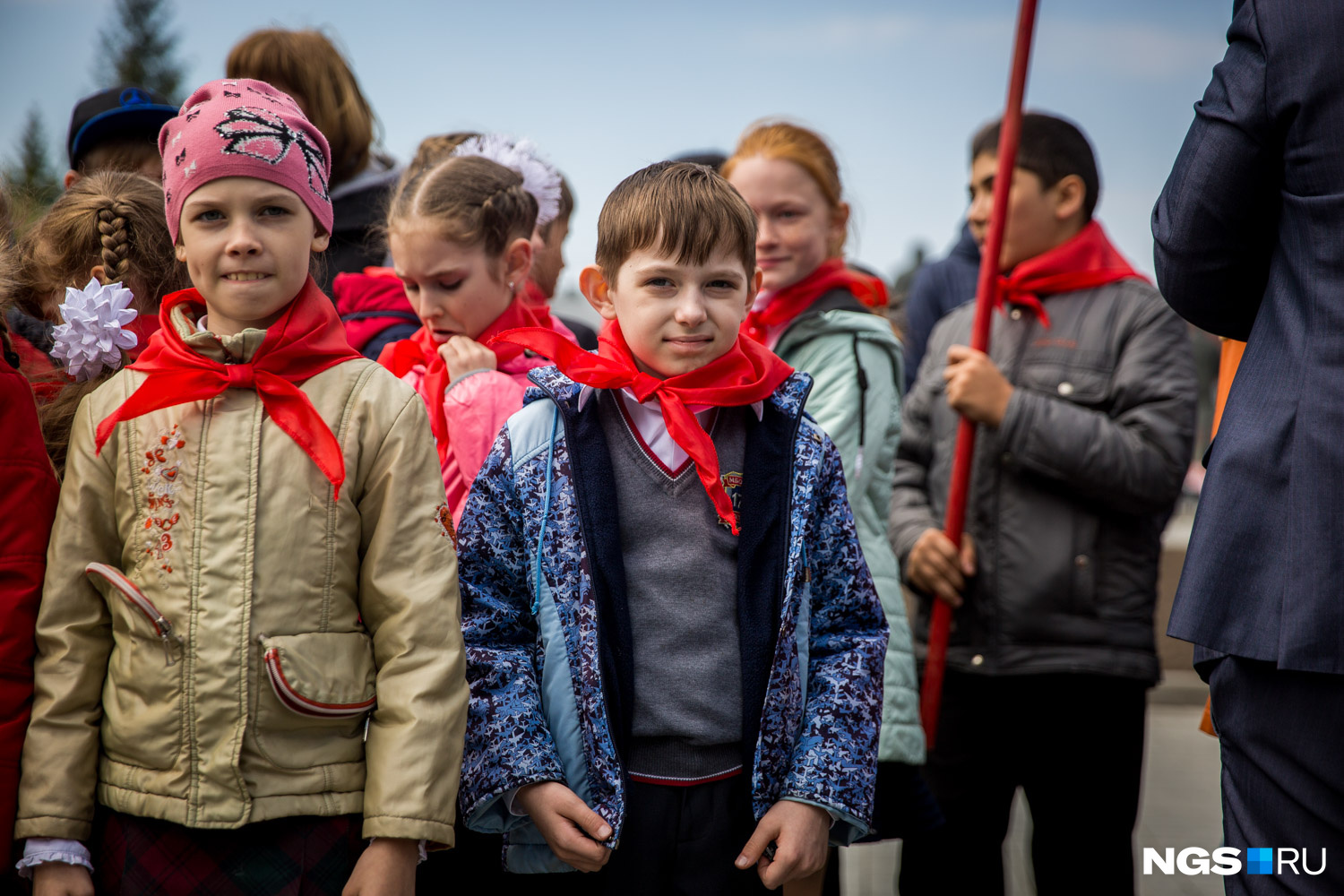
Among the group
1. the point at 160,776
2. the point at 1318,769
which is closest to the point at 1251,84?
the point at 1318,769

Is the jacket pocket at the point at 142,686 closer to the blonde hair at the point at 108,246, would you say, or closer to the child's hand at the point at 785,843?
the blonde hair at the point at 108,246

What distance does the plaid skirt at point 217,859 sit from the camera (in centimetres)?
171

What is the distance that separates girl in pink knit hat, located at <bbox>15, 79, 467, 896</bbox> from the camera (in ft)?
5.59

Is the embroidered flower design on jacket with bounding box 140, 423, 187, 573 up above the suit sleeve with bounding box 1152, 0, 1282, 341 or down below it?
below

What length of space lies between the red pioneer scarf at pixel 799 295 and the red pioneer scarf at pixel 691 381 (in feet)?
2.86

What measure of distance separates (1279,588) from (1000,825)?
5.27 ft

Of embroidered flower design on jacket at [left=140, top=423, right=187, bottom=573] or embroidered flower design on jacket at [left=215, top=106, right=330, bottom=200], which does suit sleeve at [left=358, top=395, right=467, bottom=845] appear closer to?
embroidered flower design on jacket at [left=140, top=423, right=187, bottom=573]

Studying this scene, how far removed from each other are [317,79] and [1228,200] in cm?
235

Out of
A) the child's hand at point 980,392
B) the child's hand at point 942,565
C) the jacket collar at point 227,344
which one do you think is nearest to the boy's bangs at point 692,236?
the jacket collar at point 227,344

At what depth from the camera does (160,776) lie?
171 cm

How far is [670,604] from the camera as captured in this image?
74.1 inches

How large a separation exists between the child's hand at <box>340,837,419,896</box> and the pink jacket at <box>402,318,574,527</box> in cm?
73

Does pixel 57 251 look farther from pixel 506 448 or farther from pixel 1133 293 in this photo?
pixel 1133 293

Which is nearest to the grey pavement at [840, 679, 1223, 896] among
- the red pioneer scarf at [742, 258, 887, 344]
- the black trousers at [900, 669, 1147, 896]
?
the black trousers at [900, 669, 1147, 896]
